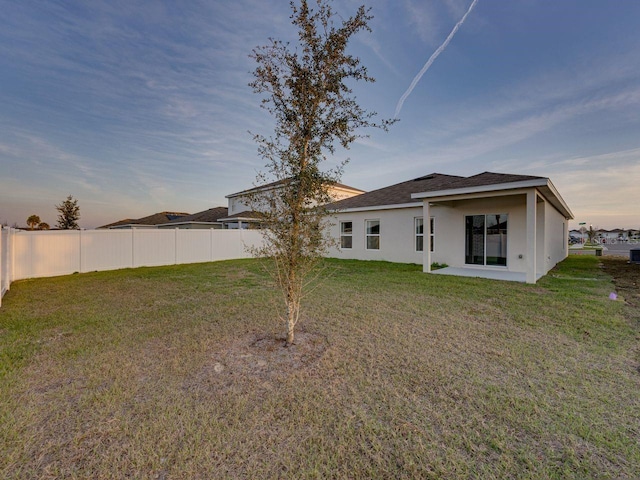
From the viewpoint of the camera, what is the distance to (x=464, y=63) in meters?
10.2

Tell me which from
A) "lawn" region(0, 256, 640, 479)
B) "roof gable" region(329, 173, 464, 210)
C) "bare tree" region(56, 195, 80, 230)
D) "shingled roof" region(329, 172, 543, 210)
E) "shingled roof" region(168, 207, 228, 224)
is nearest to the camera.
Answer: "lawn" region(0, 256, 640, 479)

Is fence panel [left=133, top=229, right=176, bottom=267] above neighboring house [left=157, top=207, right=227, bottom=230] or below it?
below

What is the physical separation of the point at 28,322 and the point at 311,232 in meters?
5.80

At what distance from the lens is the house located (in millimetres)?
8922

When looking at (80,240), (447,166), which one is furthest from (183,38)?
(447,166)

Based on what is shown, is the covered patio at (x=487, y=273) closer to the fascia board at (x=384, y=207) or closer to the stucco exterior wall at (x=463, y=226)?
the stucco exterior wall at (x=463, y=226)

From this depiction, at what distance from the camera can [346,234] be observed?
16.0m

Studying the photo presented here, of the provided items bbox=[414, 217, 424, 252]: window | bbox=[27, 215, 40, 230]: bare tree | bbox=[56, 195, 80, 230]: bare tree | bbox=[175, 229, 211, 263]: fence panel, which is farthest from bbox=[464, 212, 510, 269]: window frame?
bbox=[27, 215, 40, 230]: bare tree

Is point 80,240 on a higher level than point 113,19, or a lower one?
lower

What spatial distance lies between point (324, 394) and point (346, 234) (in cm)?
1347

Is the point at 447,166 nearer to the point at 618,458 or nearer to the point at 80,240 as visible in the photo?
the point at 618,458

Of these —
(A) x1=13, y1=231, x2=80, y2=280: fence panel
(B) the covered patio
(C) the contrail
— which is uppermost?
(C) the contrail

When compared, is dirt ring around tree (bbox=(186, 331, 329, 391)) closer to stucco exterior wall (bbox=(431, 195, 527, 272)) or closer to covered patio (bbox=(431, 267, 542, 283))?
covered patio (bbox=(431, 267, 542, 283))

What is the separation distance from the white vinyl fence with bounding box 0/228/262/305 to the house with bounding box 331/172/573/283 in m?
6.87
